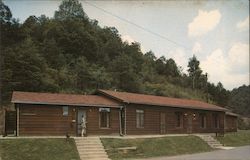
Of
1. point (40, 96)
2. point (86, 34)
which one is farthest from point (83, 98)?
point (86, 34)

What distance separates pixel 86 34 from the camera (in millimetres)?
76375

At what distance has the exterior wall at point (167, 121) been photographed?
3528 cm

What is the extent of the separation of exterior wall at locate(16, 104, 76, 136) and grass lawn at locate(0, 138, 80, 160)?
3.12 m

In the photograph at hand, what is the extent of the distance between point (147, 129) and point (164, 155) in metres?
7.90

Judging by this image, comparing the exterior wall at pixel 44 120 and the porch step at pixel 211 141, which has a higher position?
the exterior wall at pixel 44 120

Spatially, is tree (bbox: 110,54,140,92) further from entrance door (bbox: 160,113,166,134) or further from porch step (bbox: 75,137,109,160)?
porch step (bbox: 75,137,109,160)

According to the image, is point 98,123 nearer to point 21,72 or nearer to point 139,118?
point 139,118

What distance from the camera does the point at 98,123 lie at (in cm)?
3325

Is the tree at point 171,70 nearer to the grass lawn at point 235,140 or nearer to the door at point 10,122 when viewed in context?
the grass lawn at point 235,140

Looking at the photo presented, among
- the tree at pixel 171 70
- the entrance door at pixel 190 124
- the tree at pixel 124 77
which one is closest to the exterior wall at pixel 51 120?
the entrance door at pixel 190 124

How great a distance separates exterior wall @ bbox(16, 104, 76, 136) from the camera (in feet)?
95.4

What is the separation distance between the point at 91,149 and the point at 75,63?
45977 mm

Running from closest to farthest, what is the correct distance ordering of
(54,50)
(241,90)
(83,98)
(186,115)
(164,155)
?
(164,155) < (83,98) < (186,115) < (54,50) < (241,90)

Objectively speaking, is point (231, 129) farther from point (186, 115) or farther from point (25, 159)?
point (25, 159)
